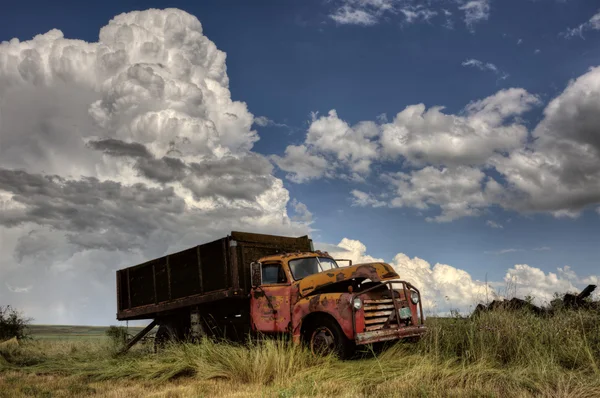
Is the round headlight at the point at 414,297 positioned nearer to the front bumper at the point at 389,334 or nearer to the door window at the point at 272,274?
the front bumper at the point at 389,334

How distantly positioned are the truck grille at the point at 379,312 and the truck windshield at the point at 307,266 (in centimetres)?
175

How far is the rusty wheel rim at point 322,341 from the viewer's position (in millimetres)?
8688

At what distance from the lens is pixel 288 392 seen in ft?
20.0

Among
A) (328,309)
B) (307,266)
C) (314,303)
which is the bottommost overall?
(328,309)

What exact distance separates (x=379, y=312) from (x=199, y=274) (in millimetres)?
4822

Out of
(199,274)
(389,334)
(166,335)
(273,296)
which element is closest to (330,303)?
(389,334)

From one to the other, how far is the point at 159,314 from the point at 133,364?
141 inches

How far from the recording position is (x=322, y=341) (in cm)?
886

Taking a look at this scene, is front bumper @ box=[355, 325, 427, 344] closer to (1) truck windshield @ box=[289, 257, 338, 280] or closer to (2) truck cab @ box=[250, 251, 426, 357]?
(2) truck cab @ box=[250, 251, 426, 357]

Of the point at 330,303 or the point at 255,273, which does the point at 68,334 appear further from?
the point at 330,303

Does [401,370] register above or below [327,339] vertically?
below

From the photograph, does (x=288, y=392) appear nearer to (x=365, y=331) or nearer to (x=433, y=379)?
(x=433, y=379)

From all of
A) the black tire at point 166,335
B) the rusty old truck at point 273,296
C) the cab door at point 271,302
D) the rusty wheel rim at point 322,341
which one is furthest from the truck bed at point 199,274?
the rusty wheel rim at point 322,341

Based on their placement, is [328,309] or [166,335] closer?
[328,309]
